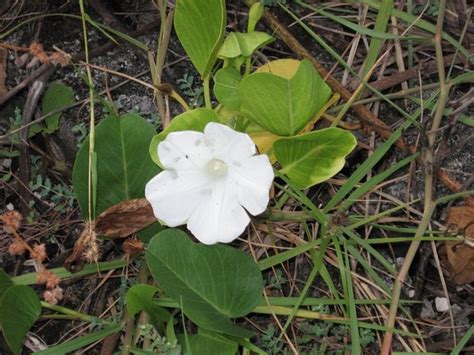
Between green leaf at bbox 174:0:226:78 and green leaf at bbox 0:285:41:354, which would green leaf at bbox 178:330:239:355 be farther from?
green leaf at bbox 174:0:226:78

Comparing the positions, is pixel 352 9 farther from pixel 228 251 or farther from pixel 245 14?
pixel 228 251

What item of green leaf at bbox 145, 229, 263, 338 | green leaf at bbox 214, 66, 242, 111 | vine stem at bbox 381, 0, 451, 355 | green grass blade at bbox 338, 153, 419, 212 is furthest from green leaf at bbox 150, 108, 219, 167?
vine stem at bbox 381, 0, 451, 355

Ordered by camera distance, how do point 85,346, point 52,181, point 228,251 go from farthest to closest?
point 52,181, point 85,346, point 228,251

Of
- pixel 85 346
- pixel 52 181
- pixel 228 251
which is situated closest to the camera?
pixel 228 251

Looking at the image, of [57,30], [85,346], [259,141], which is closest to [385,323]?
[259,141]

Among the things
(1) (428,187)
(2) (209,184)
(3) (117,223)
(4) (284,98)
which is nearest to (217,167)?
(2) (209,184)

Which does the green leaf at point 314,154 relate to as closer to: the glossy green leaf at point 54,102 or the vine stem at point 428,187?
the vine stem at point 428,187
